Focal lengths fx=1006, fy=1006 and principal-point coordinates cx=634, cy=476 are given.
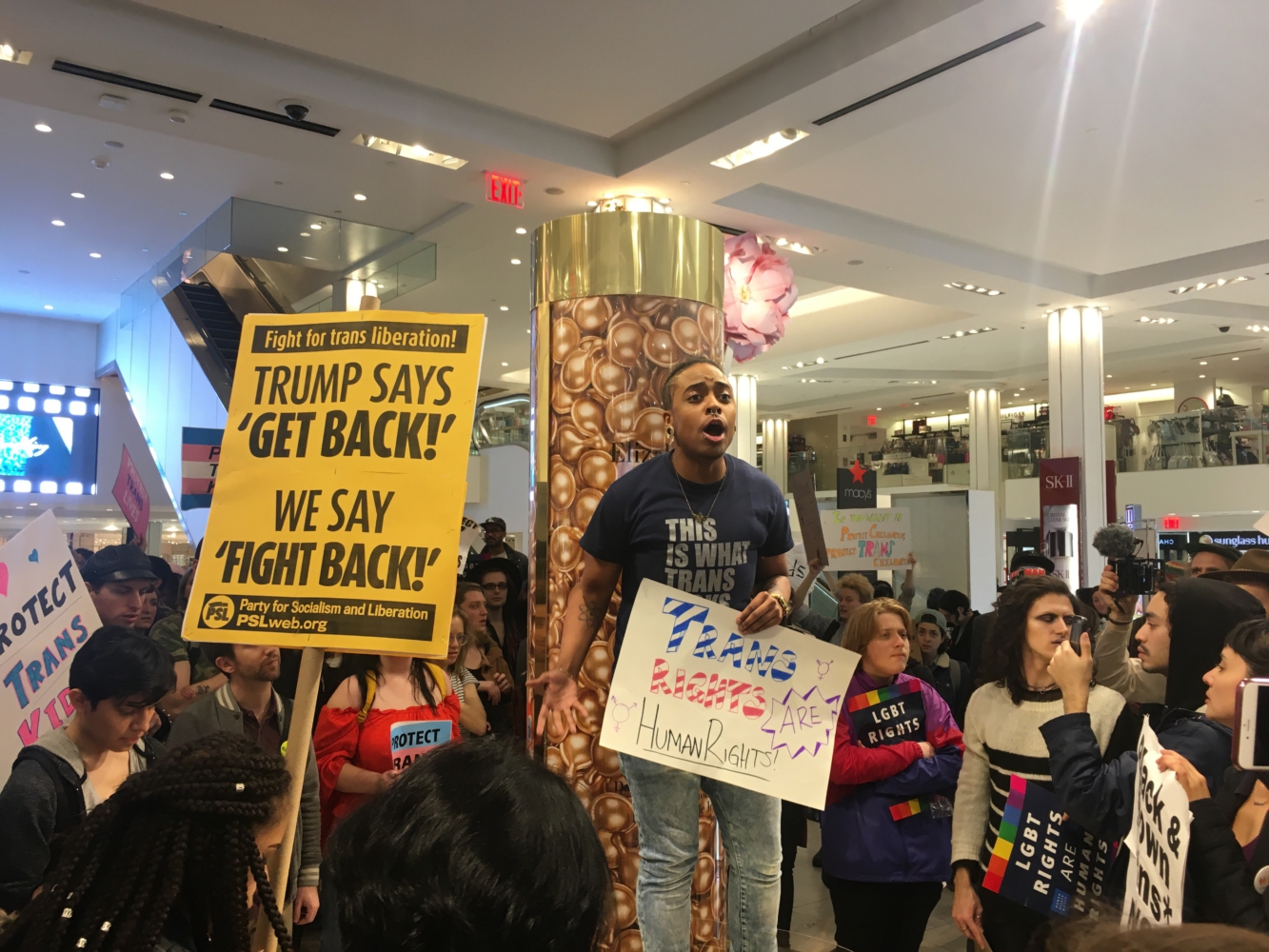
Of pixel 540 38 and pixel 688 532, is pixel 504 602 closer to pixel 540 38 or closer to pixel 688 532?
pixel 540 38

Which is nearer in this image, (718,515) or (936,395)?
(718,515)

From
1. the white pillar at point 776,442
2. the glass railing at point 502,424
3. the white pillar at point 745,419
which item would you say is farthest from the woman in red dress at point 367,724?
the white pillar at point 776,442

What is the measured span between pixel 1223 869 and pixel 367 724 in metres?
2.35

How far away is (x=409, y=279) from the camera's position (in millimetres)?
9336

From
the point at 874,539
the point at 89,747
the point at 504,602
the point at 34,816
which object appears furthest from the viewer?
the point at 874,539

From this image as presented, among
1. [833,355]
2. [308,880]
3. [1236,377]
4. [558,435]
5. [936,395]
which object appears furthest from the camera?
[936,395]

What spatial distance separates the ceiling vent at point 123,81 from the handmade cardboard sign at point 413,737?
4.38 m

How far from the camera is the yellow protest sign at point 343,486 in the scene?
1.97 m

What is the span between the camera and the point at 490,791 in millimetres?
932

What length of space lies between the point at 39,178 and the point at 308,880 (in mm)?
8050

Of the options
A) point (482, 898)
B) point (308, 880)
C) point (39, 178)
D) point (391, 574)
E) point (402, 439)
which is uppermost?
point (39, 178)

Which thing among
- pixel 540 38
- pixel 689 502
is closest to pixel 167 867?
pixel 689 502

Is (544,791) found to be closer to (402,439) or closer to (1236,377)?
(402,439)

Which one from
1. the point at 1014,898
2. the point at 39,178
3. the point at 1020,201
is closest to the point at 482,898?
the point at 1014,898
